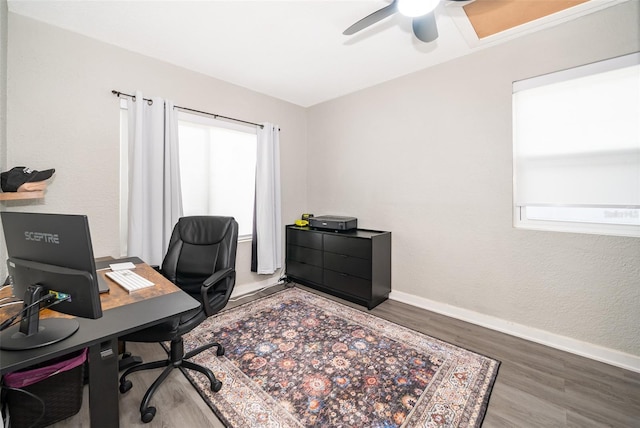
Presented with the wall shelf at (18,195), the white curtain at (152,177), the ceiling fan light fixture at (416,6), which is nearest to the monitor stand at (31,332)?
the wall shelf at (18,195)

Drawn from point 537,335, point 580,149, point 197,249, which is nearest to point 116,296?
point 197,249

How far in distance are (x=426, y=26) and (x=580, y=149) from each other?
5.01ft

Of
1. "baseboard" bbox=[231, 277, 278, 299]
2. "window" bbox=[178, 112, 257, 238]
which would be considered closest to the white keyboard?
"window" bbox=[178, 112, 257, 238]

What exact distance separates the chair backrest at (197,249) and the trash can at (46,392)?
2.30 feet

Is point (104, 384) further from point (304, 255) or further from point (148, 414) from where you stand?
point (304, 255)

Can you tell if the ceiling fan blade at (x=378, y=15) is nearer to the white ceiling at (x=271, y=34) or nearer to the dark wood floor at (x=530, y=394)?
the white ceiling at (x=271, y=34)

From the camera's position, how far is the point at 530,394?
5.43 feet

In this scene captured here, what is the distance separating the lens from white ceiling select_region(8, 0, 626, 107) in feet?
6.25

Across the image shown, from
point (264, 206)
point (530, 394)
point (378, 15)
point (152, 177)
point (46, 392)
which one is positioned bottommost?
point (530, 394)

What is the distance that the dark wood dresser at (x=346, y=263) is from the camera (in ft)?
9.39

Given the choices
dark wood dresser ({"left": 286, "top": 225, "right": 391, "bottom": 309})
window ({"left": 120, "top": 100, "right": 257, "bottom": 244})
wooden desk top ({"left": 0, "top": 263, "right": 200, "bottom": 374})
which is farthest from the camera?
dark wood dresser ({"left": 286, "top": 225, "right": 391, "bottom": 309})

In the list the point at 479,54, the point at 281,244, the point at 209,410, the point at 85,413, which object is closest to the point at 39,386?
the point at 85,413

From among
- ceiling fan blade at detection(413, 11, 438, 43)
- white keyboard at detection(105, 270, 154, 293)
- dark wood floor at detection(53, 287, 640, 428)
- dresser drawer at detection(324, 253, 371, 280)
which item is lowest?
dark wood floor at detection(53, 287, 640, 428)

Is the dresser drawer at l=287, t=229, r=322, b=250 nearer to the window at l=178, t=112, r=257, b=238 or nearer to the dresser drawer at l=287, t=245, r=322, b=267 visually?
the dresser drawer at l=287, t=245, r=322, b=267
